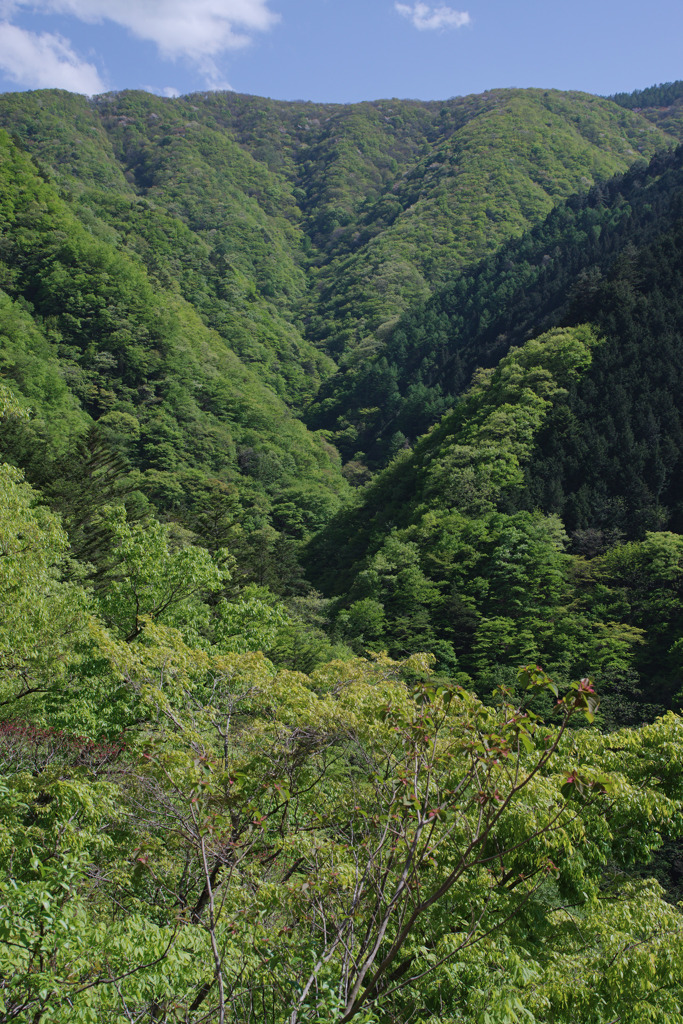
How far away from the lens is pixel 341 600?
4194 centimetres

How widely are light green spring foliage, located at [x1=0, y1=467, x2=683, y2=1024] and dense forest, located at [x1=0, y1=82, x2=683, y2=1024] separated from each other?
7 cm

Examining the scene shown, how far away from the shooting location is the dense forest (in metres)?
6.11

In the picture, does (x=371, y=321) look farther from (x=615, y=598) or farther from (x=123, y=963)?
(x=123, y=963)

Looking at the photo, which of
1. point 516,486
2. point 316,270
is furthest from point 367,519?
point 316,270

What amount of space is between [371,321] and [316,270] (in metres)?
40.6

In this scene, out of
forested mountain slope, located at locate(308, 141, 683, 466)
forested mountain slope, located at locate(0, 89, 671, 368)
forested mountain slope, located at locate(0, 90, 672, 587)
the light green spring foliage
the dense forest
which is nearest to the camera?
the light green spring foliage

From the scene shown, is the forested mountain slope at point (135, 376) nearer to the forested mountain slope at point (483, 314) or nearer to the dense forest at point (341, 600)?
the dense forest at point (341, 600)

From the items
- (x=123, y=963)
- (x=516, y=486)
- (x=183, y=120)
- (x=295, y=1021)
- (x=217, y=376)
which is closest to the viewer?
(x=295, y=1021)

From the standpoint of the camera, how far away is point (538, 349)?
187 feet

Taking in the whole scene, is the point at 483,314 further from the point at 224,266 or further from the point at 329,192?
the point at 329,192

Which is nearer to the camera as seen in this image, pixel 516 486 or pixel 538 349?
pixel 516 486

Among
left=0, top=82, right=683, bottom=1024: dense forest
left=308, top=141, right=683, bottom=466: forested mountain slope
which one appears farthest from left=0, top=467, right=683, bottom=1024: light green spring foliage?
left=308, top=141, right=683, bottom=466: forested mountain slope

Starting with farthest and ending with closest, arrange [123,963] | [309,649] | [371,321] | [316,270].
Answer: [316,270]
[371,321]
[309,649]
[123,963]

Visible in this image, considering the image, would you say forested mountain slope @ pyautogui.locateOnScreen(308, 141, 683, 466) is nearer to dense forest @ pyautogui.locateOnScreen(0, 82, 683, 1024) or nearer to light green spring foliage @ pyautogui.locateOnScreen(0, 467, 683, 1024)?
dense forest @ pyautogui.locateOnScreen(0, 82, 683, 1024)
